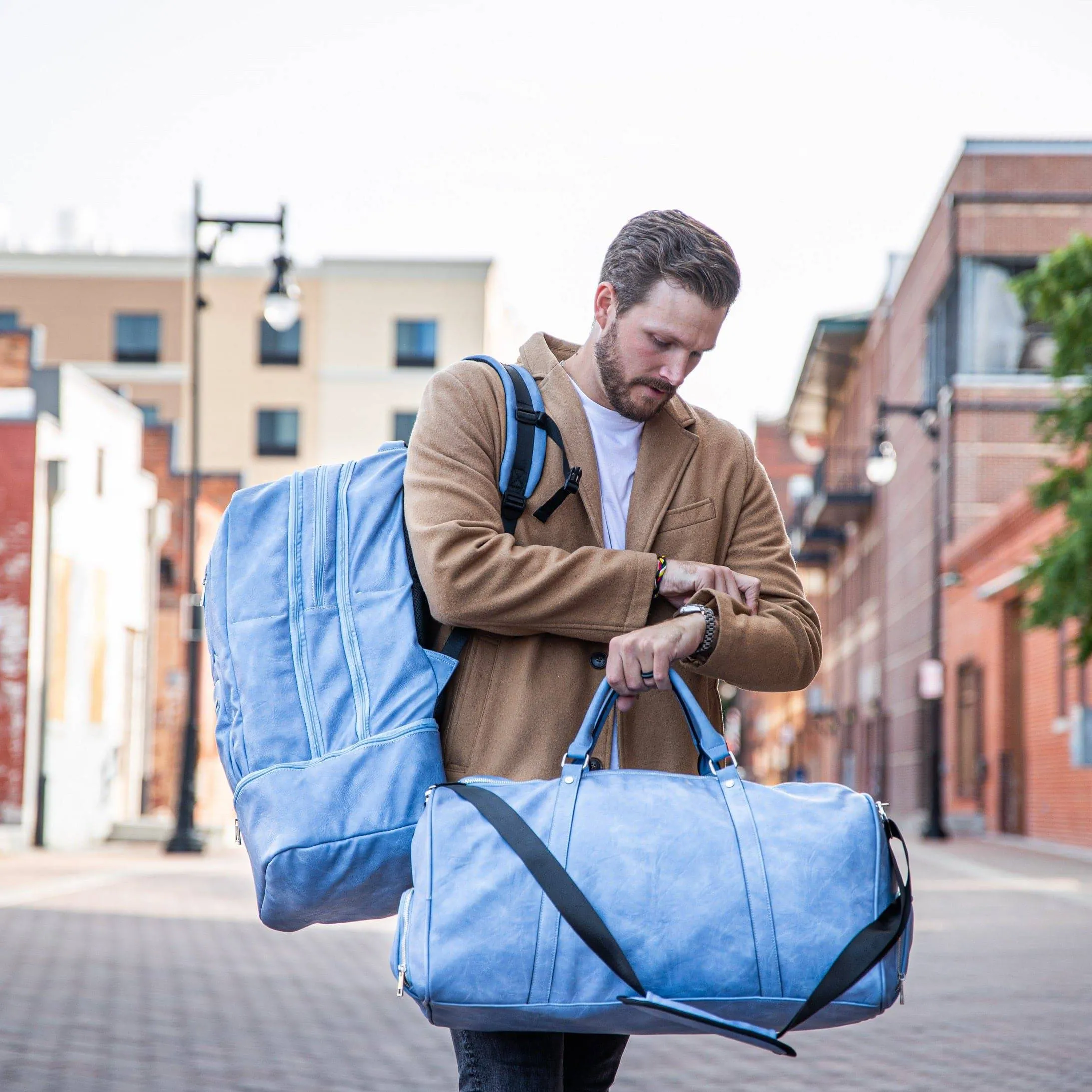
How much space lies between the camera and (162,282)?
59.4 meters

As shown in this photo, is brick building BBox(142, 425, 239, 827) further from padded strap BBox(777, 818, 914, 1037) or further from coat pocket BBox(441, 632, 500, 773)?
padded strap BBox(777, 818, 914, 1037)

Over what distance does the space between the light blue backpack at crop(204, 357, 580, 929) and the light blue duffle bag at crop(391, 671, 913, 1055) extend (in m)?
0.14

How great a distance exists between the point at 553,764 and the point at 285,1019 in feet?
20.0

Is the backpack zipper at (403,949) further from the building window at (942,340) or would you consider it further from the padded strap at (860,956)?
the building window at (942,340)

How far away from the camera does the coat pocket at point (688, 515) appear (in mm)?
3170

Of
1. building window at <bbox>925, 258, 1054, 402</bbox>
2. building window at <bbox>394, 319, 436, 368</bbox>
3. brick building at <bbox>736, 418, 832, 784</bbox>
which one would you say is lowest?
brick building at <bbox>736, 418, 832, 784</bbox>

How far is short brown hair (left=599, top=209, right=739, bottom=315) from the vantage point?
9.65ft

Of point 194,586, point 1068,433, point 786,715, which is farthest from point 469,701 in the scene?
point 786,715

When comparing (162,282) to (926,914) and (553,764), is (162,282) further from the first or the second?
(553,764)

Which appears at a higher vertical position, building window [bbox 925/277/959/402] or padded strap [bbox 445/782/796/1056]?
building window [bbox 925/277/959/402]

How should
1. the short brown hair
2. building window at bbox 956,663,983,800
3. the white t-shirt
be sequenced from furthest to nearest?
building window at bbox 956,663,983,800
the white t-shirt
the short brown hair

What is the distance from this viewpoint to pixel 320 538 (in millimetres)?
2949

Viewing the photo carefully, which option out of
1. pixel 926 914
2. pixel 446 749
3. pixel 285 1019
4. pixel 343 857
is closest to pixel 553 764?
pixel 446 749

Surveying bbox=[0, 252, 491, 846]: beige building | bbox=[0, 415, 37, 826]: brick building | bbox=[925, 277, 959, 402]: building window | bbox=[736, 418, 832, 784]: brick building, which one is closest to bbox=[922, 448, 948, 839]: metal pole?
bbox=[925, 277, 959, 402]: building window
